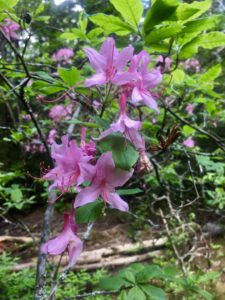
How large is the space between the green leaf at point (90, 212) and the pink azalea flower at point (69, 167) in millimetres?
59

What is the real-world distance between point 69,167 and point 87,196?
0.20ft

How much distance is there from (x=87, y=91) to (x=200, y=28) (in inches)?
11.9

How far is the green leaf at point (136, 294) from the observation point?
95 cm

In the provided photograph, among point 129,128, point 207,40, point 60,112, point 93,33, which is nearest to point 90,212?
point 129,128

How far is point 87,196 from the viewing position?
62 cm

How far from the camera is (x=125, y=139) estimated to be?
0.62 m

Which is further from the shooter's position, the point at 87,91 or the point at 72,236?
the point at 87,91

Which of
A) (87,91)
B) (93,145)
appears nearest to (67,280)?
(87,91)

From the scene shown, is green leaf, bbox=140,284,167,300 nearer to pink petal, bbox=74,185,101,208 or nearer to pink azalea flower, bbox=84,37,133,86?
pink petal, bbox=74,185,101,208

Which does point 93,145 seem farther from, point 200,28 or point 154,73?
point 200,28

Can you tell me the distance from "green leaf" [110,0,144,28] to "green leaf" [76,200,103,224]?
407 mm

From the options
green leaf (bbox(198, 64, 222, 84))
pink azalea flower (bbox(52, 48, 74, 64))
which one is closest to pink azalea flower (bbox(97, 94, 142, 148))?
green leaf (bbox(198, 64, 222, 84))

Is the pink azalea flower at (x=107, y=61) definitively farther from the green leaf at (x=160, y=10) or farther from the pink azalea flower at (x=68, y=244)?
the pink azalea flower at (x=68, y=244)

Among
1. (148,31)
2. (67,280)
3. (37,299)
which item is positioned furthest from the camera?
(67,280)
